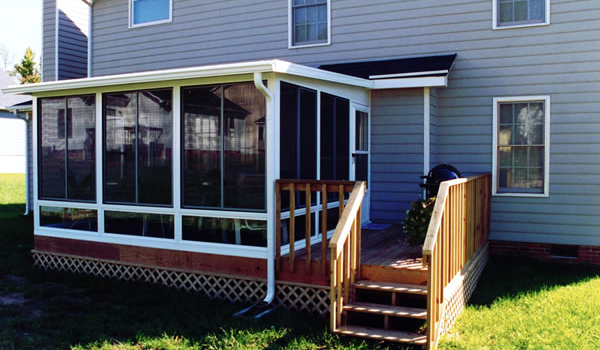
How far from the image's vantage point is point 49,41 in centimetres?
1263

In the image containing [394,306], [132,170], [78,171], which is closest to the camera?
[394,306]

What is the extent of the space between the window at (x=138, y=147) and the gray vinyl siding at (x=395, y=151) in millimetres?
3490

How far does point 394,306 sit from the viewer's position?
5.33 metres

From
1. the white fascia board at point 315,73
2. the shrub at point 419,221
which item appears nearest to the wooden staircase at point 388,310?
the shrub at point 419,221

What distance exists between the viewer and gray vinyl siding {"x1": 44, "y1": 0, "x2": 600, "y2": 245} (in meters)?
7.99

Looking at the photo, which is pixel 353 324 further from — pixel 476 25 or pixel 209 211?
pixel 476 25

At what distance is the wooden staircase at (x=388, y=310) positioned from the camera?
498cm

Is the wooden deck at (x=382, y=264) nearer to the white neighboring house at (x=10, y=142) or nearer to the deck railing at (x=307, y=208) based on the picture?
the deck railing at (x=307, y=208)

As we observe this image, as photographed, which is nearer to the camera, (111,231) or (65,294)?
(65,294)

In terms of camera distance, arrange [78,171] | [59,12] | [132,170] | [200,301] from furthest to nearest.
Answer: [59,12] → [78,171] → [132,170] → [200,301]

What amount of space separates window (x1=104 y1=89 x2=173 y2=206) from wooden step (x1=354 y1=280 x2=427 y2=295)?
270cm

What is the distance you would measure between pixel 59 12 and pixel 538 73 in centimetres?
1023

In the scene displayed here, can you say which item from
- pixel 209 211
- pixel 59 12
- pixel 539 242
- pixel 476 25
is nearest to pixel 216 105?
pixel 209 211

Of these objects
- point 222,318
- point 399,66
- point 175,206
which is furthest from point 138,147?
point 399,66
